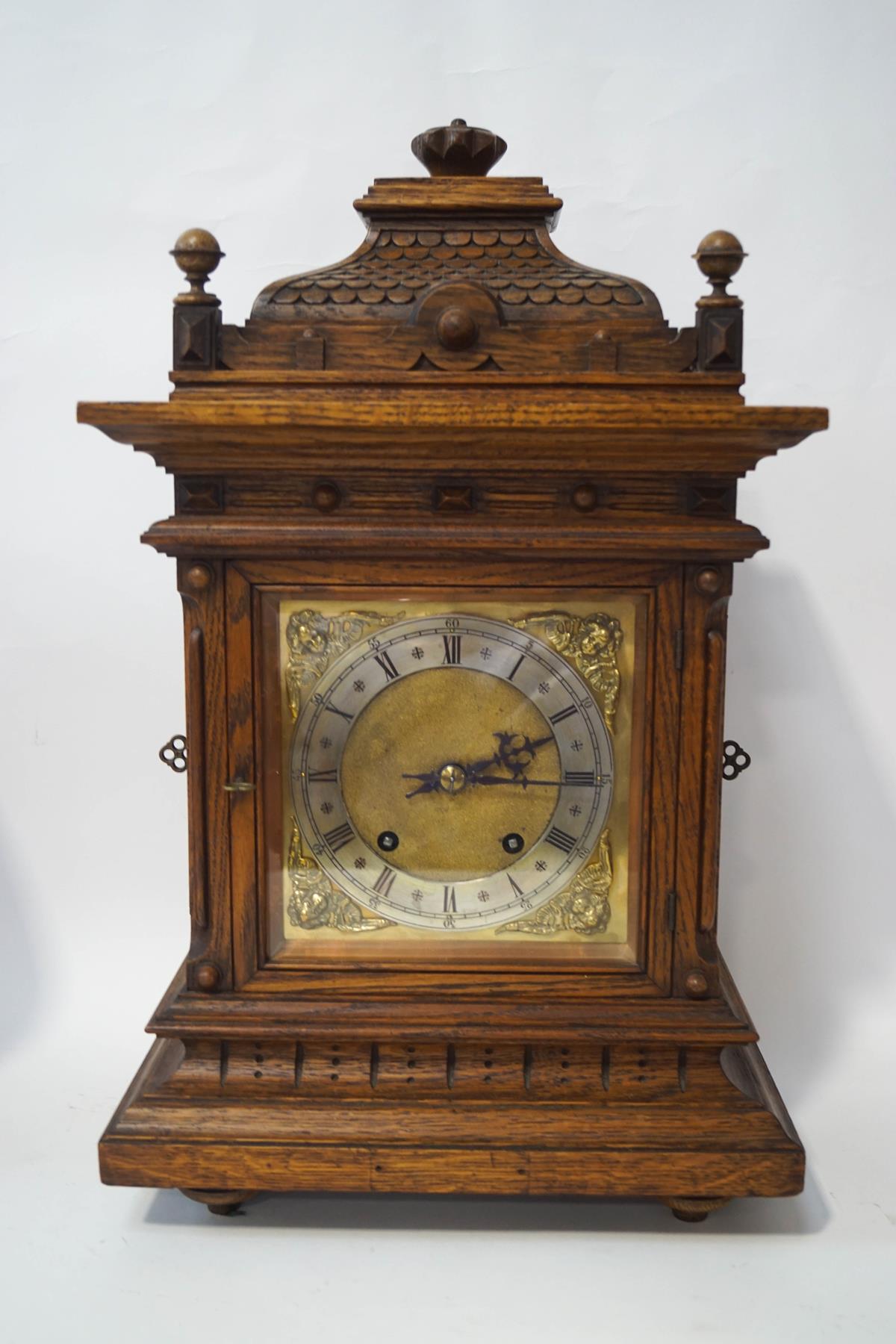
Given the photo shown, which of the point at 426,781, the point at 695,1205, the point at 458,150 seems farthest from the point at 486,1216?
the point at 458,150

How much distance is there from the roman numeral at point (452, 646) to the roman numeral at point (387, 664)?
0.08 metres

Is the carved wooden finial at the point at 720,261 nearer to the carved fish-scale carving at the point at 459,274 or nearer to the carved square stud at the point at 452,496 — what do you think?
the carved fish-scale carving at the point at 459,274

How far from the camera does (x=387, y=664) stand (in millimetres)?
2111

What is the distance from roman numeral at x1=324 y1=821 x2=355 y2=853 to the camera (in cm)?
216

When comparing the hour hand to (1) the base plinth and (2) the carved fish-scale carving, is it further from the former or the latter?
(2) the carved fish-scale carving

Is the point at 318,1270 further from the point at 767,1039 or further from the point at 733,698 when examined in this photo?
the point at 733,698

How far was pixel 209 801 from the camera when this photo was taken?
7.00 ft

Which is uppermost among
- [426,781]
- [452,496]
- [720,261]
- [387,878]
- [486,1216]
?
[720,261]

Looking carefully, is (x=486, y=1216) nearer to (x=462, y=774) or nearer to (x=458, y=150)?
(x=462, y=774)

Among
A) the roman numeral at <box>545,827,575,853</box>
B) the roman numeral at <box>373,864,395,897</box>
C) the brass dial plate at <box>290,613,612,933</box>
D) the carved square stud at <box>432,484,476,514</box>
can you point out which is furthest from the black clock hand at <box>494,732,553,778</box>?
the carved square stud at <box>432,484,476,514</box>

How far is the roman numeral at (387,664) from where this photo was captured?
2109mm

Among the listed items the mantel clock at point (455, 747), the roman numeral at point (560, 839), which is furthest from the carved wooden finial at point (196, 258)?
the roman numeral at point (560, 839)

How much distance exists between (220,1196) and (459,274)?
134 cm

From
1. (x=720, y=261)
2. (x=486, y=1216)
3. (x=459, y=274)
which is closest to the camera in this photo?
(x=720, y=261)
